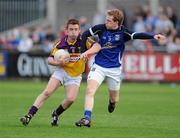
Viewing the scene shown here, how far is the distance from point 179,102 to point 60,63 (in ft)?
27.4

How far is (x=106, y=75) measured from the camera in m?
14.2

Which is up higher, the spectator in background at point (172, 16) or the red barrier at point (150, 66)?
the spectator in background at point (172, 16)

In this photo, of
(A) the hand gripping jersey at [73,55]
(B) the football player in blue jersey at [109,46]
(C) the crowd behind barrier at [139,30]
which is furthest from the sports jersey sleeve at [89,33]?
(C) the crowd behind barrier at [139,30]

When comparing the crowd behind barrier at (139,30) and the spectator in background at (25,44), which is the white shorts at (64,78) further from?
the spectator in background at (25,44)

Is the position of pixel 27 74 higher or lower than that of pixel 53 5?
lower

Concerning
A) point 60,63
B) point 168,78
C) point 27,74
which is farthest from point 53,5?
point 60,63

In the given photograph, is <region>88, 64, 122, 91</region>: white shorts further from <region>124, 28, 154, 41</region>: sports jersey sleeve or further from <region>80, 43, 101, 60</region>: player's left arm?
<region>124, 28, 154, 41</region>: sports jersey sleeve

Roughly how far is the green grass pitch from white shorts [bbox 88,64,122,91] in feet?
2.73

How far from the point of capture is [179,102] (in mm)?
21297

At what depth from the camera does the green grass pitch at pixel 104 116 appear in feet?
41.2

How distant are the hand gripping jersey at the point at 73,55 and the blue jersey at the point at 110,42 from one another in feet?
1.28

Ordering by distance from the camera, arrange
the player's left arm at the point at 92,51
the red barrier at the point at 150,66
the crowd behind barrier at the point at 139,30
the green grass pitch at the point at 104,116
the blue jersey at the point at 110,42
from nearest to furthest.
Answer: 1. the green grass pitch at the point at 104,116
2. the player's left arm at the point at 92,51
3. the blue jersey at the point at 110,42
4. the red barrier at the point at 150,66
5. the crowd behind barrier at the point at 139,30

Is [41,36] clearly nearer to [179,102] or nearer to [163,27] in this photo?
[163,27]

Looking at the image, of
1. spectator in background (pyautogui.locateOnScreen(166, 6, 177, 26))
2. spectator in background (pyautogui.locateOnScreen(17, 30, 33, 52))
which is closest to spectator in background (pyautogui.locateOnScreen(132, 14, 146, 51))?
spectator in background (pyautogui.locateOnScreen(166, 6, 177, 26))
